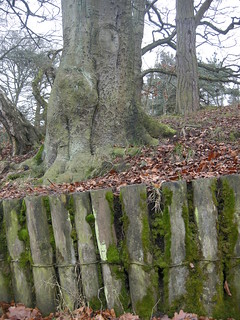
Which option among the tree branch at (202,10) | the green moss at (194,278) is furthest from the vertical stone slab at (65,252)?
the tree branch at (202,10)

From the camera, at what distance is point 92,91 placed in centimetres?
532

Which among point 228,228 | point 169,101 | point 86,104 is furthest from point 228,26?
point 228,228

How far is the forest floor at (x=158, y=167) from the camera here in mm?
2807

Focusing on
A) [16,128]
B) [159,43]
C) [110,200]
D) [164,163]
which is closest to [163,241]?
[110,200]

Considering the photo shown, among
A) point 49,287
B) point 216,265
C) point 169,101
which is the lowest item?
point 49,287

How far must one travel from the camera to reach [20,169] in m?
6.15

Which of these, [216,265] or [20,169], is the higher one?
[20,169]

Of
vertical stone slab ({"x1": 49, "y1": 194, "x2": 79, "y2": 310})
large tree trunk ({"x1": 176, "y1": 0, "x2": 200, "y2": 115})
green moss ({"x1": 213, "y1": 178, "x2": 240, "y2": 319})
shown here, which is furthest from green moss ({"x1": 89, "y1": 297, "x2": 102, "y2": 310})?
large tree trunk ({"x1": 176, "y1": 0, "x2": 200, "y2": 115})

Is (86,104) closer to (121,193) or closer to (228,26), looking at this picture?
(121,193)

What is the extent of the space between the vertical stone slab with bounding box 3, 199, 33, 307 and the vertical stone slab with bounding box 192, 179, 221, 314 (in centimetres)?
157

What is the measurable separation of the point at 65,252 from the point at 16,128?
6.47 m

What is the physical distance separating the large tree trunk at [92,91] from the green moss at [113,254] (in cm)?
239

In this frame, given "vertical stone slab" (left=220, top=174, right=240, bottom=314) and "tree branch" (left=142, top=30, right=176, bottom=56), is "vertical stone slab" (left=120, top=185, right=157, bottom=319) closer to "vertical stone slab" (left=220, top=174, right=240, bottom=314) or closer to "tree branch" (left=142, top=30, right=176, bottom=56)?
"vertical stone slab" (left=220, top=174, right=240, bottom=314)

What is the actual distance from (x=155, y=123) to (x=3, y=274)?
3.99 m
